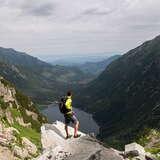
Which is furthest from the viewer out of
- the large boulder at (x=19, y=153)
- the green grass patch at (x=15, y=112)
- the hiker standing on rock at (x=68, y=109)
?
the green grass patch at (x=15, y=112)

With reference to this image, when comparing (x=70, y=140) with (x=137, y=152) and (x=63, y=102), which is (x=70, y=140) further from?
(x=137, y=152)

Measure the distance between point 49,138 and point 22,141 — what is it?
222 ft

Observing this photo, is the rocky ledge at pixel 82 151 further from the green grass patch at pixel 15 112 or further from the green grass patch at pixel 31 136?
the green grass patch at pixel 15 112

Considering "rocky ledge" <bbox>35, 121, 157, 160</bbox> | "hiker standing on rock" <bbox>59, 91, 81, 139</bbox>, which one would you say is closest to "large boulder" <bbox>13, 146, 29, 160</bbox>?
"hiker standing on rock" <bbox>59, 91, 81, 139</bbox>

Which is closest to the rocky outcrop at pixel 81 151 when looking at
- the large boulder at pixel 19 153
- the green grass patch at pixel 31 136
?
the large boulder at pixel 19 153

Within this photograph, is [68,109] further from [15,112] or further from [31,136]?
[15,112]

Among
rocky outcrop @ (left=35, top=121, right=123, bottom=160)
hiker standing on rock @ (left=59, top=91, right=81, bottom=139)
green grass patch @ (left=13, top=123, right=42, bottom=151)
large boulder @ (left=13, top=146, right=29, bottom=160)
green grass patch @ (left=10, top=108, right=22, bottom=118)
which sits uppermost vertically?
hiker standing on rock @ (left=59, top=91, right=81, bottom=139)

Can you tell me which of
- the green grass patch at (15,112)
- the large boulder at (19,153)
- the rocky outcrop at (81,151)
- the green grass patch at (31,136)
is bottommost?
the green grass patch at (31,136)

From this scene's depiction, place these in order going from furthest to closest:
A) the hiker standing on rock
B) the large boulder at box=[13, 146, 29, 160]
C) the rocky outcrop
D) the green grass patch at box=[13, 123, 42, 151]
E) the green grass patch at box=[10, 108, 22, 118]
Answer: the green grass patch at box=[10, 108, 22, 118] < the green grass patch at box=[13, 123, 42, 151] < the large boulder at box=[13, 146, 29, 160] < the hiker standing on rock < the rocky outcrop

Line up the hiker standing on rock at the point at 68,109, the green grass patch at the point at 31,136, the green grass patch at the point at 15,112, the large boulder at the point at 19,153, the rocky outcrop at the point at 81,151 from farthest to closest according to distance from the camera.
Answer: the green grass patch at the point at 15,112
the green grass patch at the point at 31,136
the large boulder at the point at 19,153
the hiker standing on rock at the point at 68,109
the rocky outcrop at the point at 81,151

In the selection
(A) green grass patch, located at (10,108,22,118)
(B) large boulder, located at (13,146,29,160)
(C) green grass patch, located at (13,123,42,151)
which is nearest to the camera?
(B) large boulder, located at (13,146,29,160)

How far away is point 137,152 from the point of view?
35.0m

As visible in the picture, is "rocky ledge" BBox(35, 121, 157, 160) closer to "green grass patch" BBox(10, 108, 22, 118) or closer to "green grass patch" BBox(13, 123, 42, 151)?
"green grass patch" BBox(13, 123, 42, 151)

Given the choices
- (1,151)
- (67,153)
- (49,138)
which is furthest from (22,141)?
(67,153)
